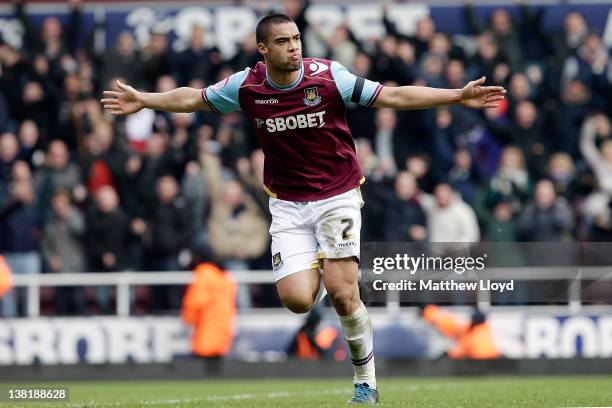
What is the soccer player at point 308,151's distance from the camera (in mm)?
9961

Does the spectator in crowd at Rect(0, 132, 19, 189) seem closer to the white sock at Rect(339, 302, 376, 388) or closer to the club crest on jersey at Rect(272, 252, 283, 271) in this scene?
the club crest on jersey at Rect(272, 252, 283, 271)

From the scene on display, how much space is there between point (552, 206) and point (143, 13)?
667cm

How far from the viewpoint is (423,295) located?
1263cm

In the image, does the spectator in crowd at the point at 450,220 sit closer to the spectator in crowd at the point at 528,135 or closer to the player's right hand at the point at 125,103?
the spectator in crowd at the point at 528,135

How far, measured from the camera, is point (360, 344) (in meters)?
10.0

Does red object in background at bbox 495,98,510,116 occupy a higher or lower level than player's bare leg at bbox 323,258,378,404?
higher

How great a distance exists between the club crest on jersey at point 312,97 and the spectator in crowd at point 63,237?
8.21 meters

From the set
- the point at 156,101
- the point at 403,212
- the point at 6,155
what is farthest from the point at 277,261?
the point at 6,155

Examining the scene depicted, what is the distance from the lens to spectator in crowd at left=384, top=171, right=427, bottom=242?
17359mm

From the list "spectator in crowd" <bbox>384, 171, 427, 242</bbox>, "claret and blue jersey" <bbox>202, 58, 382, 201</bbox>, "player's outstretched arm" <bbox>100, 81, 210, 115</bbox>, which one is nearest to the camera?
"claret and blue jersey" <bbox>202, 58, 382, 201</bbox>

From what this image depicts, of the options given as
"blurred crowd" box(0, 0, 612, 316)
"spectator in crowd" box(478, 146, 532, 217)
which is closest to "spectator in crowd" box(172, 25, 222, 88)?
"blurred crowd" box(0, 0, 612, 316)

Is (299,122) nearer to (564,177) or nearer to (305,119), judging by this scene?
(305,119)

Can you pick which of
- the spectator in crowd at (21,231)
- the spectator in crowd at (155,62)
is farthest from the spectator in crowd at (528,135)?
the spectator in crowd at (21,231)

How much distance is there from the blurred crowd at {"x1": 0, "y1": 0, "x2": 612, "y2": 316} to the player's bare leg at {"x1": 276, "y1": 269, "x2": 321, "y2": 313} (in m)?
7.00
